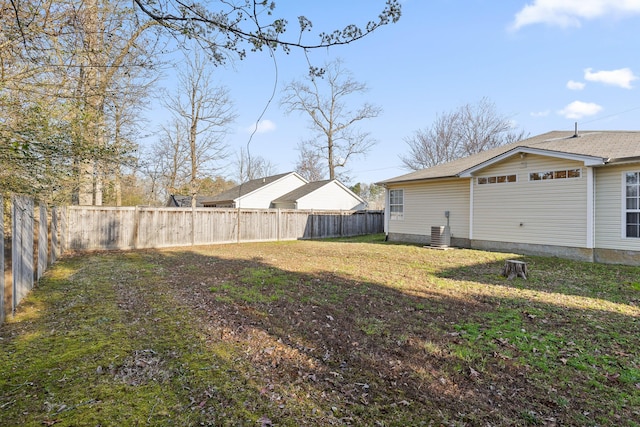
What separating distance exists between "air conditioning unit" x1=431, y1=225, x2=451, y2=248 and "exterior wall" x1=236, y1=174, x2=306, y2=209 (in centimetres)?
1489

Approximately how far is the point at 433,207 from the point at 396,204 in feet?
7.19

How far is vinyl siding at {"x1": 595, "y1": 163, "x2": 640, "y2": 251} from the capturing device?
8586 mm

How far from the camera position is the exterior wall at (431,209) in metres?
12.7

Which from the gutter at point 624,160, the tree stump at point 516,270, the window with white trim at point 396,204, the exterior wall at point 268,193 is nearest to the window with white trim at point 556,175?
the gutter at point 624,160

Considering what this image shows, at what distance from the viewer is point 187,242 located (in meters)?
13.9

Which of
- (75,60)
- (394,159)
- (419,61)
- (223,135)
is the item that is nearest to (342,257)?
(419,61)

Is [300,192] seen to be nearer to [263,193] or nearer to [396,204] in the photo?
[263,193]

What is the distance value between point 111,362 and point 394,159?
32948 mm

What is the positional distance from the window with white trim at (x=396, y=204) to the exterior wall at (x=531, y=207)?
3805 millimetres

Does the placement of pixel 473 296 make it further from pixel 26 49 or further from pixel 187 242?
pixel 187 242

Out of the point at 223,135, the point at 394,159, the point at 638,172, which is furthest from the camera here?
the point at 394,159

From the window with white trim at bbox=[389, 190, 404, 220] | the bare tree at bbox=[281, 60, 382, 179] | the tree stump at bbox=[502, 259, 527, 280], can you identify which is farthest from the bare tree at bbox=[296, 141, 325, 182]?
the tree stump at bbox=[502, 259, 527, 280]

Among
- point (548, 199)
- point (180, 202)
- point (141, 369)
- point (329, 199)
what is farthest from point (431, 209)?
point (180, 202)

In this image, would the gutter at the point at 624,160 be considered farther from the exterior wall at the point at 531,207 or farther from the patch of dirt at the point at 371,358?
the patch of dirt at the point at 371,358
